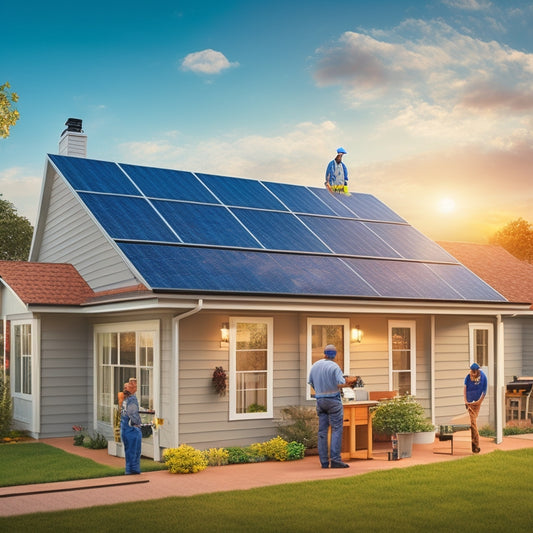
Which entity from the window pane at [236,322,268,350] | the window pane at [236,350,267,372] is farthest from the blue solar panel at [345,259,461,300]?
the window pane at [236,350,267,372]

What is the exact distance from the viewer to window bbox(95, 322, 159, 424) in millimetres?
14008

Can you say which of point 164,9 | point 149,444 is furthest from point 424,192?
point 149,444

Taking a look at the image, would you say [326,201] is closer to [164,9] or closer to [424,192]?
[164,9]

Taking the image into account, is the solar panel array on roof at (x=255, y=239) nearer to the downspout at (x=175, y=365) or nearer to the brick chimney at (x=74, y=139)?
the downspout at (x=175, y=365)

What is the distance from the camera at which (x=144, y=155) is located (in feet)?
111

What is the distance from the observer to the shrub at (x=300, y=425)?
14.1 meters

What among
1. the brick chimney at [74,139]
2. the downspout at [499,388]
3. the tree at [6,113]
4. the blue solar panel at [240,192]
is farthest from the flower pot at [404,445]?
the brick chimney at [74,139]

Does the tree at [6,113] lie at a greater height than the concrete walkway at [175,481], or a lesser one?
greater

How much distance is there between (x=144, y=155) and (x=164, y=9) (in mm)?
12053

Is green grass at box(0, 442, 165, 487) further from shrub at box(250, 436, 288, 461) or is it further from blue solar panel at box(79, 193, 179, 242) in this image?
blue solar panel at box(79, 193, 179, 242)

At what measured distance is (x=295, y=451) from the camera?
13.6 meters

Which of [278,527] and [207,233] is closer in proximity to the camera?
[278,527]

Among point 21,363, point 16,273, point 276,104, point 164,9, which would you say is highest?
point 164,9

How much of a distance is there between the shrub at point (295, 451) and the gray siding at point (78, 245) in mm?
4041
